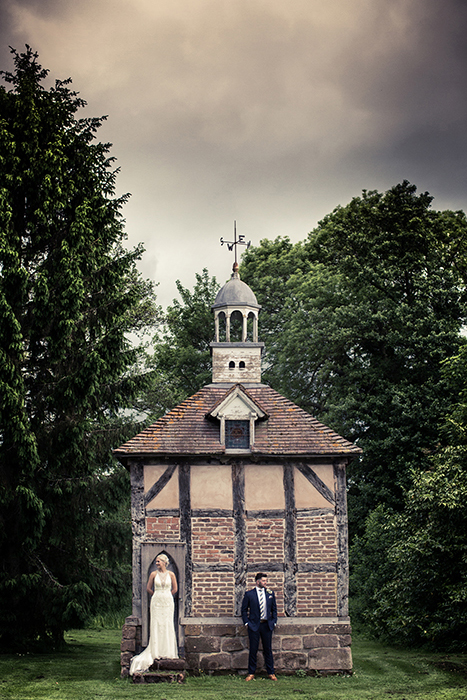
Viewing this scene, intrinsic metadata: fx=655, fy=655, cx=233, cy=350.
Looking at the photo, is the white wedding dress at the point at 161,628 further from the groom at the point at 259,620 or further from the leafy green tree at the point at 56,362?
the leafy green tree at the point at 56,362

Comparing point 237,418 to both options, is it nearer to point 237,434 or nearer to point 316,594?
point 237,434

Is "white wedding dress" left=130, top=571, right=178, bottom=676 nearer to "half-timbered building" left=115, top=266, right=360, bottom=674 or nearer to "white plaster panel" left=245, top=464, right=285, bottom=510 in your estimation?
"half-timbered building" left=115, top=266, right=360, bottom=674

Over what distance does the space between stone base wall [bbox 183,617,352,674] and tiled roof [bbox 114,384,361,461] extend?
122 inches

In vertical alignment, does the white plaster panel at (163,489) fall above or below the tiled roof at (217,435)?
below

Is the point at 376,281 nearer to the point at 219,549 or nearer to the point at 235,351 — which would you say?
the point at 235,351

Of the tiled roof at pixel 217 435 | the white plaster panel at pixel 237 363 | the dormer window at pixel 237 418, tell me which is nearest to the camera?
the tiled roof at pixel 217 435

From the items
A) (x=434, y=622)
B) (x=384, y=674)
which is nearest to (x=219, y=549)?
(x=384, y=674)

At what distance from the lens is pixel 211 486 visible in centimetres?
1257

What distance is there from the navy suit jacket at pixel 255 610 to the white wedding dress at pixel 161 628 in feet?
4.28

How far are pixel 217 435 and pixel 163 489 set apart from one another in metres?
1.48

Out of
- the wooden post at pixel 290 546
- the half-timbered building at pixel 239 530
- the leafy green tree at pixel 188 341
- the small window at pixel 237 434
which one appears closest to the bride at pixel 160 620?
the half-timbered building at pixel 239 530

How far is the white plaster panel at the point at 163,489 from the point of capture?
12.5 metres

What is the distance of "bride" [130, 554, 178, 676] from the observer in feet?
36.7

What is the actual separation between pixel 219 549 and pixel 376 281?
45.5 ft
